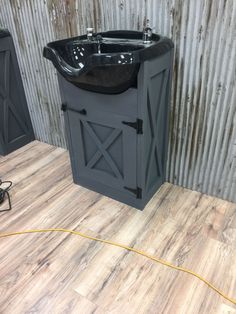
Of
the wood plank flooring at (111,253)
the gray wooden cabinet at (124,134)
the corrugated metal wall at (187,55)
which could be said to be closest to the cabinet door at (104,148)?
the gray wooden cabinet at (124,134)

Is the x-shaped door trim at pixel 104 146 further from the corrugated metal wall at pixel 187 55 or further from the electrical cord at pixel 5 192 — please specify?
the electrical cord at pixel 5 192

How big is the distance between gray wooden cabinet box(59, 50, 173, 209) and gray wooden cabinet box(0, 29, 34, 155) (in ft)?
2.71

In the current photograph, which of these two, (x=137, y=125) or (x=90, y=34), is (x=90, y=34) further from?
(x=137, y=125)

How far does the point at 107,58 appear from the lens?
1.26m

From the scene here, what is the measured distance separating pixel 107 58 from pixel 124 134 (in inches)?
17.8

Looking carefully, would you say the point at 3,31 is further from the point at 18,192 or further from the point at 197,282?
the point at 197,282

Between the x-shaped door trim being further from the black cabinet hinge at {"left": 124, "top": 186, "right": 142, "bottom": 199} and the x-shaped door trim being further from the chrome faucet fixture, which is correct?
the chrome faucet fixture

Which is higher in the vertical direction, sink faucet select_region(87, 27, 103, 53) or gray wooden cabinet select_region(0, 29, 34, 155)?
sink faucet select_region(87, 27, 103, 53)

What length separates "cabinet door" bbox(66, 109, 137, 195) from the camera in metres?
1.58

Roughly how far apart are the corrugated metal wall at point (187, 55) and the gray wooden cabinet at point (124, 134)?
0.11m

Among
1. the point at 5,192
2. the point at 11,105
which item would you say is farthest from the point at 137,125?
the point at 11,105

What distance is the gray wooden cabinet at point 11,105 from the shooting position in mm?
2205

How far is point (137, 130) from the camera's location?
1.50 metres

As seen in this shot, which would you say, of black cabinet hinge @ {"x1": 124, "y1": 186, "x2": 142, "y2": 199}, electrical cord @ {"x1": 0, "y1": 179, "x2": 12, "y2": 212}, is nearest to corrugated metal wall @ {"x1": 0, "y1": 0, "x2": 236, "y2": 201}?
black cabinet hinge @ {"x1": 124, "y1": 186, "x2": 142, "y2": 199}
